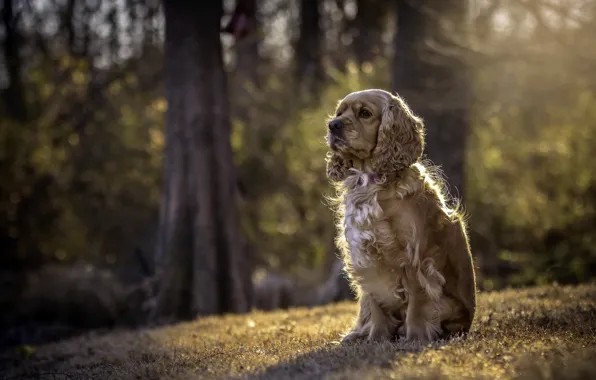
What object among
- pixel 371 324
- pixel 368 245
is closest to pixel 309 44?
pixel 371 324

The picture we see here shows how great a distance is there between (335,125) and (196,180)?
6.28 meters

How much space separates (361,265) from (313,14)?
16.9 metres

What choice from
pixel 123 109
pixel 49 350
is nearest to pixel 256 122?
pixel 123 109

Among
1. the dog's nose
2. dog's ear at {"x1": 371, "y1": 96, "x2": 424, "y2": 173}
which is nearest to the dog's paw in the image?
dog's ear at {"x1": 371, "y1": 96, "x2": 424, "y2": 173}

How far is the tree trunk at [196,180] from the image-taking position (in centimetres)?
1176

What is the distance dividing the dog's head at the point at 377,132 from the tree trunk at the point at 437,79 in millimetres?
5208

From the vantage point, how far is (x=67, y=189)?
17.8 m

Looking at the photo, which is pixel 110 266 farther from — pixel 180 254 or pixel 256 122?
pixel 180 254

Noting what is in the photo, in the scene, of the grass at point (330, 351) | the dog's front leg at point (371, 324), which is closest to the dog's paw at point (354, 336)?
the dog's front leg at point (371, 324)

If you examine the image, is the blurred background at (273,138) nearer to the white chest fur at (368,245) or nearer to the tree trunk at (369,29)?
the tree trunk at (369,29)

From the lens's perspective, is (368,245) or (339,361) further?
(368,245)

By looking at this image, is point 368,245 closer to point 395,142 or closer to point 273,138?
point 395,142

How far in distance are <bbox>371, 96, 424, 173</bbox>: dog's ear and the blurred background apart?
4.22 metres

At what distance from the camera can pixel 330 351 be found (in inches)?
220
